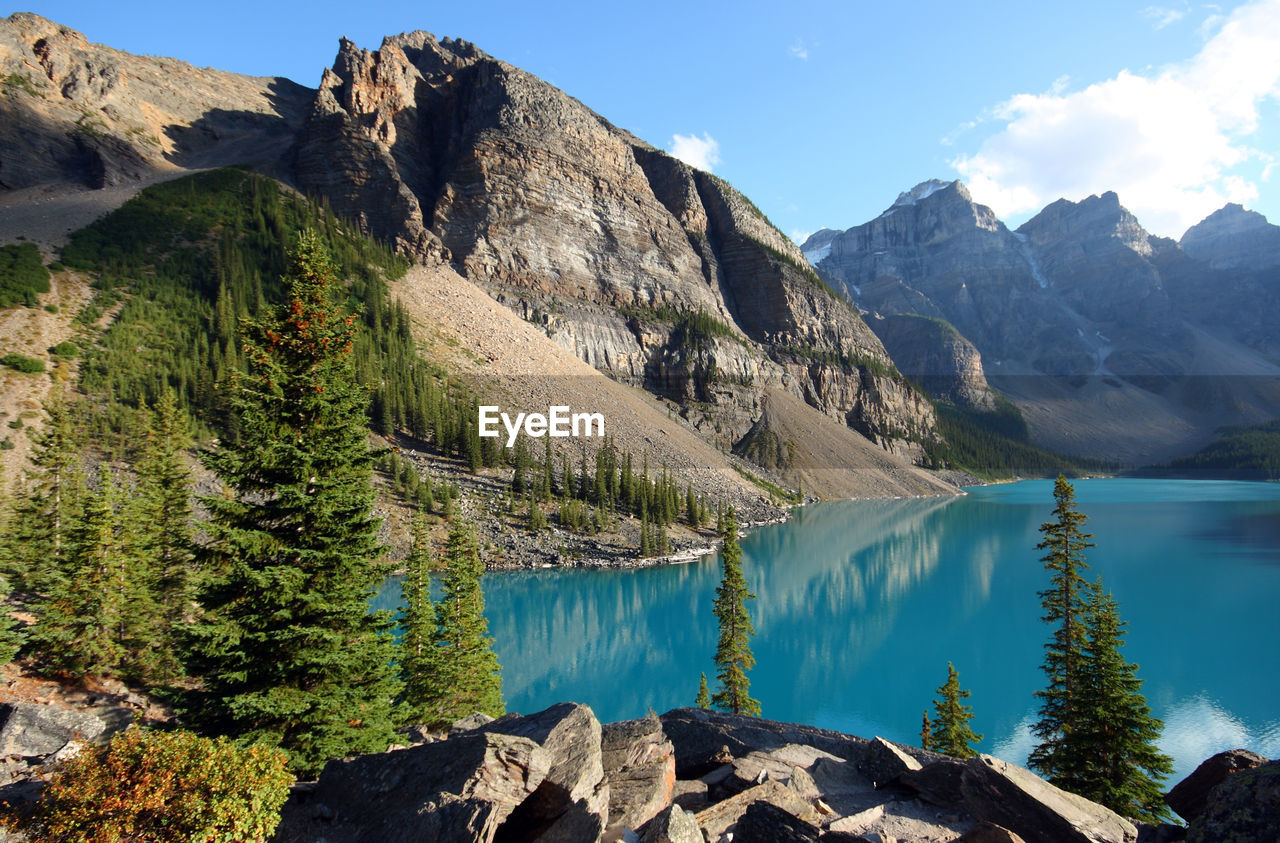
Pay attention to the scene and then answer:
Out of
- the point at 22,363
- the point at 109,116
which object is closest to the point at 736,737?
the point at 22,363

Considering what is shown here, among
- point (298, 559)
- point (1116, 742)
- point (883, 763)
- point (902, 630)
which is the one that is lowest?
point (902, 630)

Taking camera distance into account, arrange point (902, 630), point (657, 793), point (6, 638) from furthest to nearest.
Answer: point (902, 630) < point (6, 638) < point (657, 793)

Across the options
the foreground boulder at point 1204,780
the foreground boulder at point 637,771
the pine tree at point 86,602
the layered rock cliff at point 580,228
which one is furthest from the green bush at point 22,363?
the foreground boulder at point 1204,780

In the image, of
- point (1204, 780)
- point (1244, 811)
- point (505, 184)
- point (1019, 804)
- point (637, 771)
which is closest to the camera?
point (1244, 811)

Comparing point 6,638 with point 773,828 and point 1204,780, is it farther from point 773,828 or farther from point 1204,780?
point 1204,780

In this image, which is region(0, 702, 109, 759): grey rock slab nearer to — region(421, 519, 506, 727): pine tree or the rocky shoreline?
the rocky shoreline

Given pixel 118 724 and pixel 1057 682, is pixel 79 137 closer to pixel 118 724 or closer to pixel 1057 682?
pixel 118 724

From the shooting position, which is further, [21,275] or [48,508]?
[21,275]
